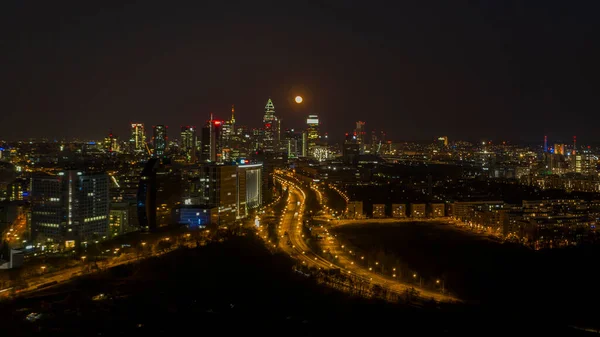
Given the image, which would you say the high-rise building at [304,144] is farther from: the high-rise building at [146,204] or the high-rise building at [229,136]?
the high-rise building at [146,204]

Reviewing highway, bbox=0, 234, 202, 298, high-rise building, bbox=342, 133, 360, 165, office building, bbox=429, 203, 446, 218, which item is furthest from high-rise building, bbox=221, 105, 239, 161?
highway, bbox=0, 234, 202, 298

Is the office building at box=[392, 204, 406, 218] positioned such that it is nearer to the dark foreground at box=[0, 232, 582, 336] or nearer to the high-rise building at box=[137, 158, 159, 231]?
the high-rise building at box=[137, 158, 159, 231]

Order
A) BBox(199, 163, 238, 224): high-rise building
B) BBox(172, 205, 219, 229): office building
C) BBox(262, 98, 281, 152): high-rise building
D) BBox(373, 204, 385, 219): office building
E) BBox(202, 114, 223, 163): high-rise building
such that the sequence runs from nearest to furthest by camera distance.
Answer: BBox(172, 205, 219, 229): office building
BBox(199, 163, 238, 224): high-rise building
BBox(373, 204, 385, 219): office building
BBox(202, 114, 223, 163): high-rise building
BBox(262, 98, 281, 152): high-rise building

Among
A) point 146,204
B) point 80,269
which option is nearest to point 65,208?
point 146,204

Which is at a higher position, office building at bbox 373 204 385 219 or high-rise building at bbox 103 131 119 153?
high-rise building at bbox 103 131 119 153

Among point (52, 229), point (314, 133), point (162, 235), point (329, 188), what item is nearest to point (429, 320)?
point (162, 235)

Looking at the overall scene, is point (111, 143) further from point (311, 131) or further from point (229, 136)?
point (311, 131)

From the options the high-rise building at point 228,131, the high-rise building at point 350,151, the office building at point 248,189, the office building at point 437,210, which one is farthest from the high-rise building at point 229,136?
the office building at point 437,210
